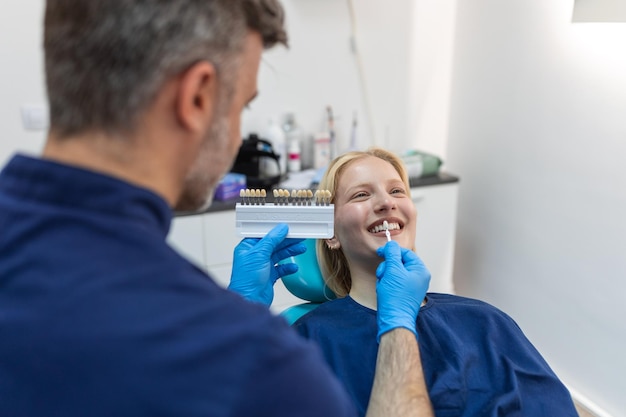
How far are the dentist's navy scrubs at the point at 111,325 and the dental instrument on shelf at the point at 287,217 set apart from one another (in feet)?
2.25

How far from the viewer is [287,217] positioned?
127 cm

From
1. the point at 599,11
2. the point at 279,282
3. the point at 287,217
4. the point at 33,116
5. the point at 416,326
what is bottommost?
the point at 279,282

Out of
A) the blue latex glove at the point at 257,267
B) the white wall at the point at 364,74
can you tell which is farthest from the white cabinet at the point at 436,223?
the blue latex glove at the point at 257,267

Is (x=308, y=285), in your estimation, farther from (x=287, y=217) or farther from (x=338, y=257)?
(x=287, y=217)

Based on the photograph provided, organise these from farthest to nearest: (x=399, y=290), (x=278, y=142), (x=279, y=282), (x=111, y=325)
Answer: (x=278, y=142) < (x=279, y=282) < (x=399, y=290) < (x=111, y=325)

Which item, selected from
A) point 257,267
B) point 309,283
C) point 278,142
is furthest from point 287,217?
point 278,142

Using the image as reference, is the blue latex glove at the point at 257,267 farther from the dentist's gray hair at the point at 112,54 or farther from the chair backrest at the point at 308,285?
the dentist's gray hair at the point at 112,54

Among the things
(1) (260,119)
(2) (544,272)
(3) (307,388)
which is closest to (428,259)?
(2) (544,272)

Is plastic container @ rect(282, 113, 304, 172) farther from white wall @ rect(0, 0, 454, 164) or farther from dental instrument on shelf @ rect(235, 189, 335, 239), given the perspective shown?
dental instrument on shelf @ rect(235, 189, 335, 239)

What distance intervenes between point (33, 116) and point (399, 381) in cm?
179

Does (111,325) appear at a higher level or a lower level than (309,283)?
higher

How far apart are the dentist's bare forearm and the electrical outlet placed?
167cm

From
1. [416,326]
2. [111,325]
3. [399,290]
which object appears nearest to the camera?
[111,325]

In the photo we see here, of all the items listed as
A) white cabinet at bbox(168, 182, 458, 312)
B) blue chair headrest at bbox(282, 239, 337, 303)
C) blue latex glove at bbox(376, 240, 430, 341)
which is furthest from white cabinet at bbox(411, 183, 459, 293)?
blue latex glove at bbox(376, 240, 430, 341)
